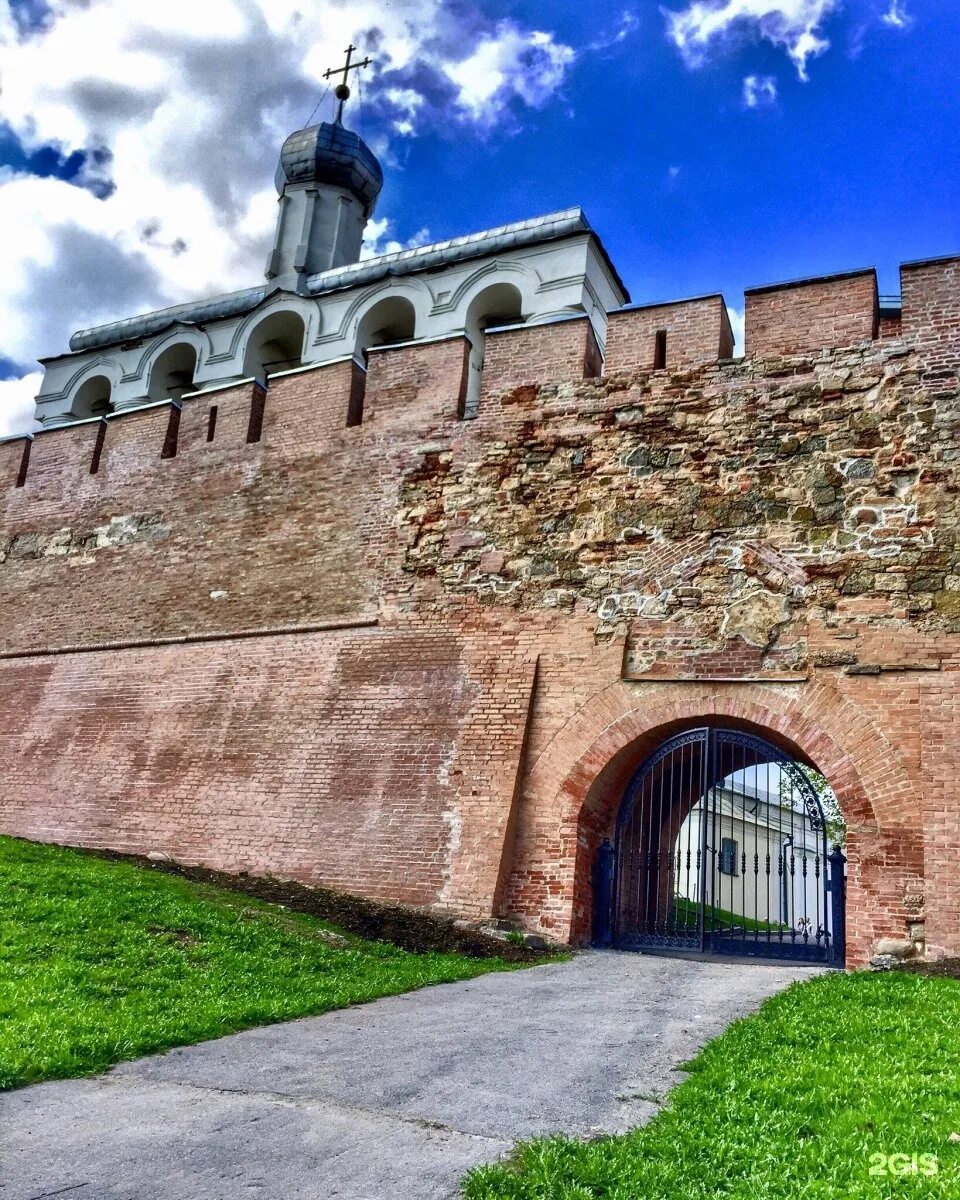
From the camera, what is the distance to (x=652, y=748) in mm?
9695

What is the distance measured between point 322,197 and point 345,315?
12.4 ft

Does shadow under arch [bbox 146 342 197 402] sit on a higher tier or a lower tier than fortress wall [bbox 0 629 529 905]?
higher

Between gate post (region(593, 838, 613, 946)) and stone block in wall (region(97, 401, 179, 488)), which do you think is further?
stone block in wall (region(97, 401, 179, 488))

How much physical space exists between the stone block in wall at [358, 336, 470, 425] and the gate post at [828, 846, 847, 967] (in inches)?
239

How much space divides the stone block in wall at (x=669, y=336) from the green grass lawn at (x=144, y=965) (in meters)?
6.12

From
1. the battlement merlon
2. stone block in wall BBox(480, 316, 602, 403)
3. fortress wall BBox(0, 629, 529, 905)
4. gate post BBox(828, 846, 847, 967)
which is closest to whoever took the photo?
gate post BBox(828, 846, 847, 967)

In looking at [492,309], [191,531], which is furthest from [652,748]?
[492,309]

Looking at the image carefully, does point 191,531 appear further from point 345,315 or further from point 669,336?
point 345,315

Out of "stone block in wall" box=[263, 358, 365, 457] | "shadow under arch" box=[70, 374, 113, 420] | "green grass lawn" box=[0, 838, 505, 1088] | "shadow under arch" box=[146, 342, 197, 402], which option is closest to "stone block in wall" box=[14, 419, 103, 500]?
"stone block in wall" box=[263, 358, 365, 457]

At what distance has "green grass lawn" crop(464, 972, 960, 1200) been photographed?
118 inches

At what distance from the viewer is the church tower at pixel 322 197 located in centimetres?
2016

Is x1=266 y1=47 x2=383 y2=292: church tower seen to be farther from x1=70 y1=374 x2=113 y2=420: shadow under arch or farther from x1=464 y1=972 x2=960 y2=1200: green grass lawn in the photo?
x1=464 y1=972 x2=960 y2=1200: green grass lawn

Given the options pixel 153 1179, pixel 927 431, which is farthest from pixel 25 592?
pixel 153 1179

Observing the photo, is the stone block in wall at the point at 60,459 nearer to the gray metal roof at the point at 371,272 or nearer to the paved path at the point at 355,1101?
the gray metal roof at the point at 371,272
